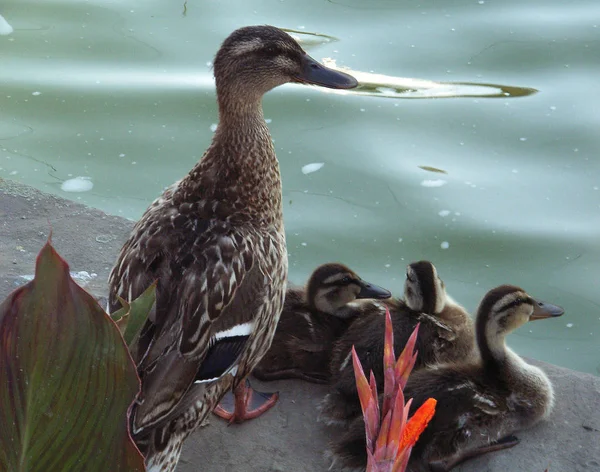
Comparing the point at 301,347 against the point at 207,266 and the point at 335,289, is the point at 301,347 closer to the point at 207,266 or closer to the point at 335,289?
the point at 335,289

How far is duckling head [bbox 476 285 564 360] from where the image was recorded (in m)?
3.28

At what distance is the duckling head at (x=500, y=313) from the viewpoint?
3.28 meters

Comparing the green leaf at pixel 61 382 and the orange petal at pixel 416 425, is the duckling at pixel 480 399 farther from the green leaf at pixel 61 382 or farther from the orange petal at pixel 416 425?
the orange petal at pixel 416 425

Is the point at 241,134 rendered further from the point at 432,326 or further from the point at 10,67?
the point at 10,67

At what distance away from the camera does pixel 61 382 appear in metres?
1.20

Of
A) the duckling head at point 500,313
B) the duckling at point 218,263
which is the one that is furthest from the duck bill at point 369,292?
the duckling at point 218,263

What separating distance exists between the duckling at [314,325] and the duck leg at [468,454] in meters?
0.61

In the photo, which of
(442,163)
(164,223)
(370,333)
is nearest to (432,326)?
(370,333)

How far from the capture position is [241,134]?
3.26 metres

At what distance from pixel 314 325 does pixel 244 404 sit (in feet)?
1.57

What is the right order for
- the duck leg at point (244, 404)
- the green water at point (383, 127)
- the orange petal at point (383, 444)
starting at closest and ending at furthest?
the orange petal at point (383, 444)
the duck leg at point (244, 404)
the green water at point (383, 127)

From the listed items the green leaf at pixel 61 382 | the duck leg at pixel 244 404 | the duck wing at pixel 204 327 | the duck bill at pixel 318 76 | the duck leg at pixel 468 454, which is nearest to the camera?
the green leaf at pixel 61 382

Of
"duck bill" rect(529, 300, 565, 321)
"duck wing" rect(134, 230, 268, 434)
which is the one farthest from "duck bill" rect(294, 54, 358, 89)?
"duck bill" rect(529, 300, 565, 321)

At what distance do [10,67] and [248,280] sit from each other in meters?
3.70
